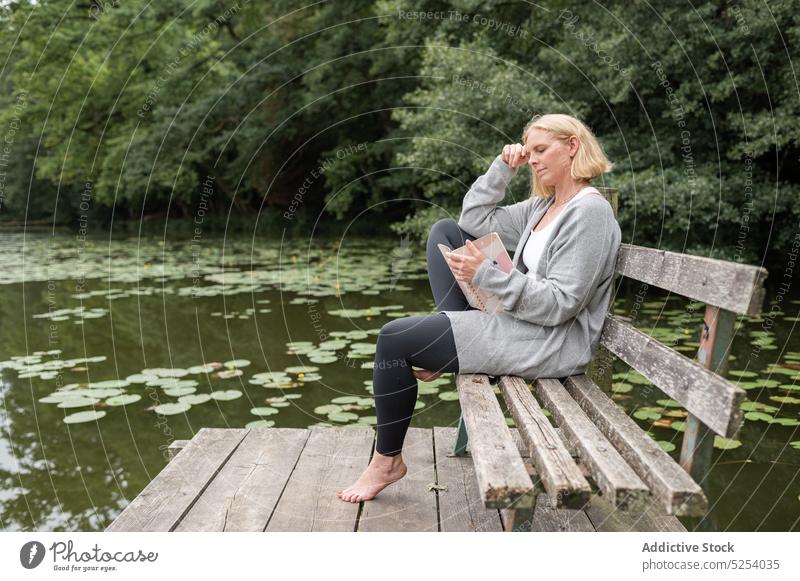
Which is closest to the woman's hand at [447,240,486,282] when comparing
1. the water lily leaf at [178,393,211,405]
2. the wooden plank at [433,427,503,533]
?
the wooden plank at [433,427,503,533]

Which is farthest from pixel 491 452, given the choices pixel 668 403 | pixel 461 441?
pixel 668 403

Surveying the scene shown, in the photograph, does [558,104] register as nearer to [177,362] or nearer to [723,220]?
[723,220]

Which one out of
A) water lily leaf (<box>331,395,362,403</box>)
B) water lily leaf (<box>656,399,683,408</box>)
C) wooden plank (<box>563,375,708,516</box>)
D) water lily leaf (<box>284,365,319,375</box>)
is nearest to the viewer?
wooden plank (<box>563,375,708,516</box>)

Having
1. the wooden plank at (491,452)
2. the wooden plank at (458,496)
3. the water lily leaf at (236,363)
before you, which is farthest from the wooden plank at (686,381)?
the water lily leaf at (236,363)

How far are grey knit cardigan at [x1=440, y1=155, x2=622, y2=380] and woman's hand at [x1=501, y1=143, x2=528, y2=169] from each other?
0.46 m

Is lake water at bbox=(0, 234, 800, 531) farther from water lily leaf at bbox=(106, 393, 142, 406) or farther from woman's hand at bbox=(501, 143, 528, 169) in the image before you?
woman's hand at bbox=(501, 143, 528, 169)

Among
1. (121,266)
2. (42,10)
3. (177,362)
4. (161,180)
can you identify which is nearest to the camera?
(177,362)

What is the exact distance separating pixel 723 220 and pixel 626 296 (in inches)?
51.5

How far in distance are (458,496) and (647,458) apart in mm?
941

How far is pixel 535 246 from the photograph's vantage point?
2.23m

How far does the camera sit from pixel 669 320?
5.96 metres

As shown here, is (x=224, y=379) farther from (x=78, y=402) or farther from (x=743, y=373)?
(x=743, y=373)

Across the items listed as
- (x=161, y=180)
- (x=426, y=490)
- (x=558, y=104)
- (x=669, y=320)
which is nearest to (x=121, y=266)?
(x=161, y=180)

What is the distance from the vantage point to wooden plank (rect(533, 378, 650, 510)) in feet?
4.41
